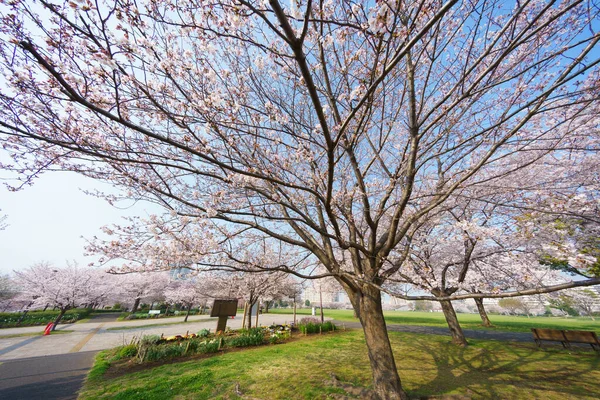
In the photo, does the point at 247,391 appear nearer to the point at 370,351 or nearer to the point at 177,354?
the point at 370,351

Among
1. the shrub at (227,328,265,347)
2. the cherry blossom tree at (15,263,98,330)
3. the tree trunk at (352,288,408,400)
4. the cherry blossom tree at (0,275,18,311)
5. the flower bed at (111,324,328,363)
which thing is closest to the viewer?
the tree trunk at (352,288,408,400)

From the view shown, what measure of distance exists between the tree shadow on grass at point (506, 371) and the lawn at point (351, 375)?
21 mm

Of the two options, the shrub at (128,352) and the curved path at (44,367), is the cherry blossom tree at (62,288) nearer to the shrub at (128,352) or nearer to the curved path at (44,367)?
the curved path at (44,367)

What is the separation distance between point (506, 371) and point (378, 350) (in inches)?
206

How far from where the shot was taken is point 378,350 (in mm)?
3998

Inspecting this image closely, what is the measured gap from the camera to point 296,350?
873cm

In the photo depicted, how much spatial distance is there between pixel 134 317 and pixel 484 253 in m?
33.7

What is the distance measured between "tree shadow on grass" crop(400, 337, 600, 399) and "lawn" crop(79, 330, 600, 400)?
21 mm

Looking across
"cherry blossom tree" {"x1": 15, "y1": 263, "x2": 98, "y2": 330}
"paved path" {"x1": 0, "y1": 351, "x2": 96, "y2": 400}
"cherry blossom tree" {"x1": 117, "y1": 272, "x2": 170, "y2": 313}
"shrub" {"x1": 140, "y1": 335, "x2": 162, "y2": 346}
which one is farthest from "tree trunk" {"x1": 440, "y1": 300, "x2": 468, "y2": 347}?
"cherry blossom tree" {"x1": 117, "y1": 272, "x2": 170, "y2": 313}

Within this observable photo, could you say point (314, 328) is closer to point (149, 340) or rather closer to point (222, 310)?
point (222, 310)

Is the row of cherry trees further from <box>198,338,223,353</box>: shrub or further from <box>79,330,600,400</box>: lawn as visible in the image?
<box>79,330,600,400</box>: lawn

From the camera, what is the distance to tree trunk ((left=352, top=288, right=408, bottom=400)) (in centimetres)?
376

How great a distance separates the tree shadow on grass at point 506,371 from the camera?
4.74 meters

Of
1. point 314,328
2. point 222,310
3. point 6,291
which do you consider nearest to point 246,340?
point 222,310
